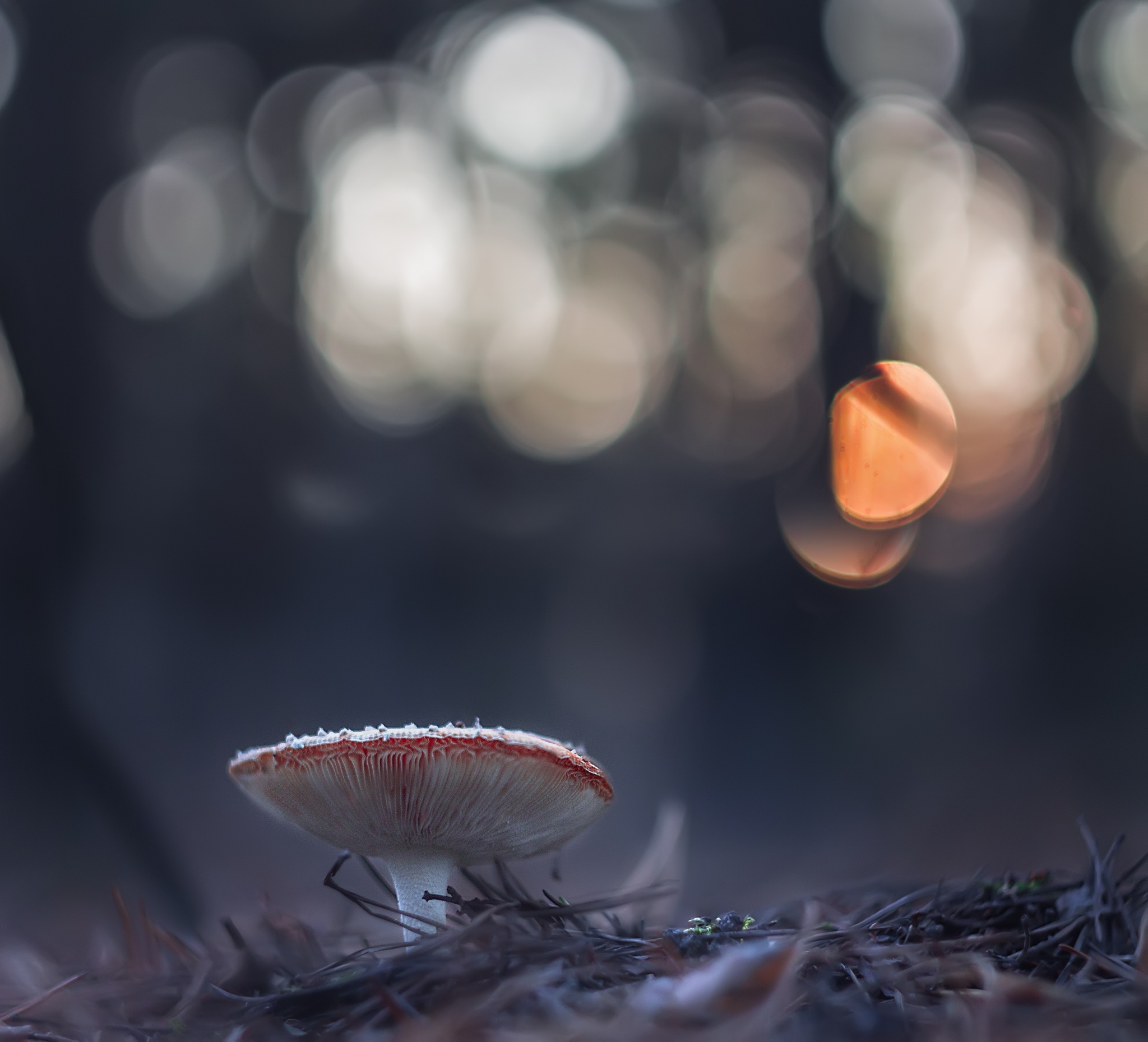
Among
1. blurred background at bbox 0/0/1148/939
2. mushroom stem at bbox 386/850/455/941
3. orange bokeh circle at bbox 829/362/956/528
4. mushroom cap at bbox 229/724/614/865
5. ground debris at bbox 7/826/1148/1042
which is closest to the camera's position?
ground debris at bbox 7/826/1148/1042

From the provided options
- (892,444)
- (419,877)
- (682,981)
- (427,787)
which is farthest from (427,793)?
(892,444)

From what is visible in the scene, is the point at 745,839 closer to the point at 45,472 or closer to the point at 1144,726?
the point at 1144,726

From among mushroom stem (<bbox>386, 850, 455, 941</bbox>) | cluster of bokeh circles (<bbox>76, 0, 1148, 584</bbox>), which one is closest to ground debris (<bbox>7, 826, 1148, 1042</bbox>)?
mushroom stem (<bbox>386, 850, 455, 941</bbox>)

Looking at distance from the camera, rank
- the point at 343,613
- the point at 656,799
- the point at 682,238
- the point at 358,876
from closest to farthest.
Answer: the point at 358,876
the point at 656,799
the point at 343,613
the point at 682,238

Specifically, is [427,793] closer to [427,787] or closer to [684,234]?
[427,787]

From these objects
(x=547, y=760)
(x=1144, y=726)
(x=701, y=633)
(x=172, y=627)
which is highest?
(x=701, y=633)

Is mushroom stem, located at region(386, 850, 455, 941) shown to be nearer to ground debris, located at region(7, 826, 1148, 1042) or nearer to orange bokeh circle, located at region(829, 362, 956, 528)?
ground debris, located at region(7, 826, 1148, 1042)

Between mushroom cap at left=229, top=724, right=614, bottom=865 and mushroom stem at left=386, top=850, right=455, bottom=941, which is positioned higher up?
mushroom cap at left=229, top=724, right=614, bottom=865

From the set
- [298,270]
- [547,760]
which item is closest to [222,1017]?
[547,760]
